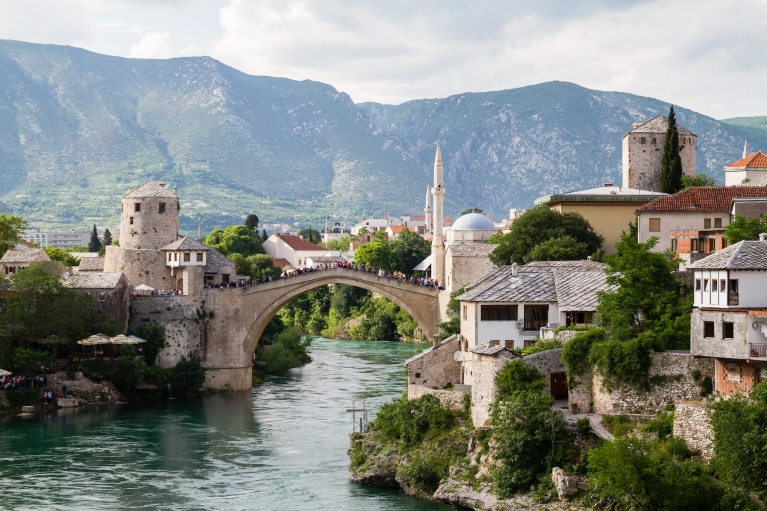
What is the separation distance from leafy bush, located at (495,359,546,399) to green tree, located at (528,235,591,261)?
2588 centimetres

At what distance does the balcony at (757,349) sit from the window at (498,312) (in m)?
14.3

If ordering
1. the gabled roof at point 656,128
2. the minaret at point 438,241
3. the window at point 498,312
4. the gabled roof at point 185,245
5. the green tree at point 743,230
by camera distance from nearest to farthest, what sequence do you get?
1. the green tree at point 743,230
2. the window at point 498,312
3. the gabled roof at point 185,245
4. the gabled roof at point 656,128
5. the minaret at point 438,241

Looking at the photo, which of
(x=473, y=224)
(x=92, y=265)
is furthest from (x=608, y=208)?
(x=92, y=265)

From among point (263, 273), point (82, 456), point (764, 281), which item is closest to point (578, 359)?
point (764, 281)

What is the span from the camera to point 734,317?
38.0 metres

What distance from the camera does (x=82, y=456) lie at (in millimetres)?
53250

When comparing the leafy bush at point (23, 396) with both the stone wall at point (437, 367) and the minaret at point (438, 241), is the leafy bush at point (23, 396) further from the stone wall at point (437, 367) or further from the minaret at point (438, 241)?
the minaret at point (438, 241)

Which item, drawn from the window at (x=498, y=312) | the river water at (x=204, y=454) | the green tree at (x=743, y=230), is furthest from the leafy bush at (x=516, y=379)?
the green tree at (x=743, y=230)

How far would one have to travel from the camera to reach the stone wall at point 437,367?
51031 mm

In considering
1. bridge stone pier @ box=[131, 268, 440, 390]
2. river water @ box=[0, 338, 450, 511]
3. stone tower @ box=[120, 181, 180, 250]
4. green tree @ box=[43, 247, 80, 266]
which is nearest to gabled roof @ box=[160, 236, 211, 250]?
stone tower @ box=[120, 181, 180, 250]

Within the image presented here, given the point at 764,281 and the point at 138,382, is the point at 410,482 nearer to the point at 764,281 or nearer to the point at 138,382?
the point at 764,281

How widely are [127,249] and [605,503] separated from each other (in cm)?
5022

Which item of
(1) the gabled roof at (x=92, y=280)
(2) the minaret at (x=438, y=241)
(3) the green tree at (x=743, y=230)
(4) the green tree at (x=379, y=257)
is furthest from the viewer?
(4) the green tree at (x=379, y=257)

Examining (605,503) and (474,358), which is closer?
(605,503)
